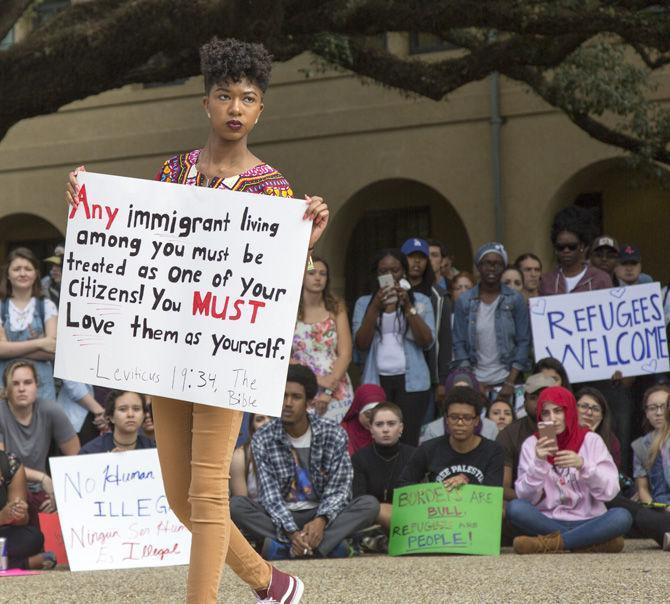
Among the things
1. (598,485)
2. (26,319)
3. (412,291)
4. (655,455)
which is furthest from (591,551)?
(26,319)

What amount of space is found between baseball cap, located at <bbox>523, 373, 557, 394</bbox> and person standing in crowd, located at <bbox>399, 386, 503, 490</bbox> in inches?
15.2

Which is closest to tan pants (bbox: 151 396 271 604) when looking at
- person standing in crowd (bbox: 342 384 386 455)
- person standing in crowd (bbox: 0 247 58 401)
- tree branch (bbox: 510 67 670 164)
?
person standing in crowd (bbox: 342 384 386 455)

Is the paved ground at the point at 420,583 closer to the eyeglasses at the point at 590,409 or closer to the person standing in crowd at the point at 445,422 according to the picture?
the eyeglasses at the point at 590,409

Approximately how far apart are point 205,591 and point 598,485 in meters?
4.55

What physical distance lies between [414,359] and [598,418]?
1.43m

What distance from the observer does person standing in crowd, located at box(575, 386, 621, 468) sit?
9383 mm

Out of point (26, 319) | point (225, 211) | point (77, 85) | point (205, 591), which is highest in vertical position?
point (77, 85)

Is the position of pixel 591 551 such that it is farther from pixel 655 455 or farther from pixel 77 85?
pixel 77 85

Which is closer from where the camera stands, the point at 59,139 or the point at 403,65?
the point at 403,65

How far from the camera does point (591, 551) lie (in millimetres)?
8508

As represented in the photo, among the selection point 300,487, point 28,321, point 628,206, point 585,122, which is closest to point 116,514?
point 300,487

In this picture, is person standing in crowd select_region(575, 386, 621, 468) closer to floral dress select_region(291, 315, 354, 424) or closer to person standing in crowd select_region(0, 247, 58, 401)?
floral dress select_region(291, 315, 354, 424)

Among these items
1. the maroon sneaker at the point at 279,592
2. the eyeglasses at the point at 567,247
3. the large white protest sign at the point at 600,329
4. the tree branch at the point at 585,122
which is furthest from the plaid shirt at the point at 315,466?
the tree branch at the point at 585,122

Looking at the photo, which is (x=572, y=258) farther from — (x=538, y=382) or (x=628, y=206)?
(x=628, y=206)
